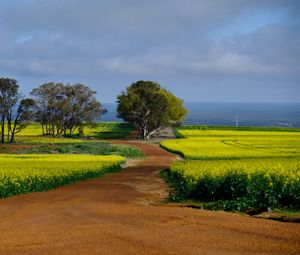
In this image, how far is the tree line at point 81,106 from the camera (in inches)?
2906

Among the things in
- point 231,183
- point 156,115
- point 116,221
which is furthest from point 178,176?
point 156,115

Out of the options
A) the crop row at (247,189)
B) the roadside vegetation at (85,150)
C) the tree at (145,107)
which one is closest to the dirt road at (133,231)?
the crop row at (247,189)

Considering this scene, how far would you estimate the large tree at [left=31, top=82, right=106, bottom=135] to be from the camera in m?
87.5

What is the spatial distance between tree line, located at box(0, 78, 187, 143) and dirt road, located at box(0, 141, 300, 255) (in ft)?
199

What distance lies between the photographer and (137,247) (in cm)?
943

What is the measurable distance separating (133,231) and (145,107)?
238 ft

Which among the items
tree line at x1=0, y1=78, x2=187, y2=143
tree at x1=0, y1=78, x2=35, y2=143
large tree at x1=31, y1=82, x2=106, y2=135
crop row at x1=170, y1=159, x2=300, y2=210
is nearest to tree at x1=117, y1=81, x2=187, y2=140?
tree line at x1=0, y1=78, x2=187, y2=143

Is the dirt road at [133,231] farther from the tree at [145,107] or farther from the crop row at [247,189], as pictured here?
the tree at [145,107]

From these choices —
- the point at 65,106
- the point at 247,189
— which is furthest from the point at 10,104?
the point at 247,189

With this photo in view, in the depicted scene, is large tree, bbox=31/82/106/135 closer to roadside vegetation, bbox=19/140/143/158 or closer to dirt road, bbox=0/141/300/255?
roadside vegetation, bbox=19/140/143/158

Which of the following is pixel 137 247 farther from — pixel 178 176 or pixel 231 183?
pixel 178 176

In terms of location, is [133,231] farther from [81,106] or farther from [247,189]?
[81,106]

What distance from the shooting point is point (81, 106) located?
92.9 metres

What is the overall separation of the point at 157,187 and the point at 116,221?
11.2 meters
